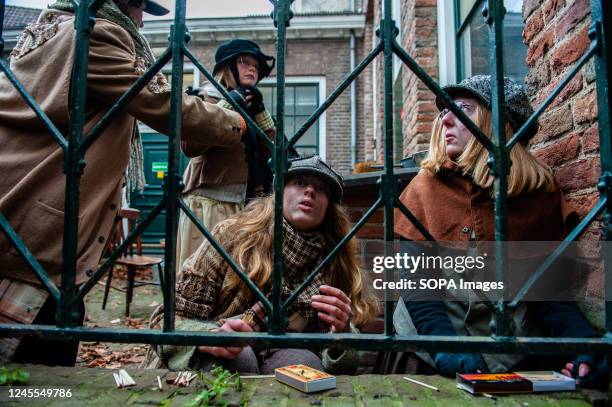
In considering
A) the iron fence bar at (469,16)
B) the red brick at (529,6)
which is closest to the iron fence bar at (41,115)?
the red brick at (529,6)

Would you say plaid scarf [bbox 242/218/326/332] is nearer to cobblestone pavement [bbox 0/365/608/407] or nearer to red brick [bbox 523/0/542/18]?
cobblestone pavement [bbox 0/365/608/407]

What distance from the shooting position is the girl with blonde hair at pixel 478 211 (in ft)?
4.62

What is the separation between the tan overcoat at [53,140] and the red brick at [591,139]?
1.42m

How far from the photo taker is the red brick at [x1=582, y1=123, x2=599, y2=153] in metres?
1.31

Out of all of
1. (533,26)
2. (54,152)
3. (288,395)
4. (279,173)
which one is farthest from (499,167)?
(54,152)

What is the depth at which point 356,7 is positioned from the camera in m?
10.7

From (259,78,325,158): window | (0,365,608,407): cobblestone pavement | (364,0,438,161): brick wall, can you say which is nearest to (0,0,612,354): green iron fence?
(0,365,608,407): cobblestone pavement

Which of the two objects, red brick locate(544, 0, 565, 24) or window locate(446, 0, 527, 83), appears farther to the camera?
window locate(446, 0, 527, 83)

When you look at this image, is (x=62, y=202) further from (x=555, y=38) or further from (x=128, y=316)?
(x=128, y=316)

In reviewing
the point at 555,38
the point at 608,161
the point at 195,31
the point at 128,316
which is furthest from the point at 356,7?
the point at 608,161

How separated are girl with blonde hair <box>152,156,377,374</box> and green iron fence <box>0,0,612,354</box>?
424mm

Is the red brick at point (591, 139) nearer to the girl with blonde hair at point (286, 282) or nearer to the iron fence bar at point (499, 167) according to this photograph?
the iron fence bar at point (499, 167)

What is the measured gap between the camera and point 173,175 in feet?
3.25

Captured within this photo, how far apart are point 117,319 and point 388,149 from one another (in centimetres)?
471
